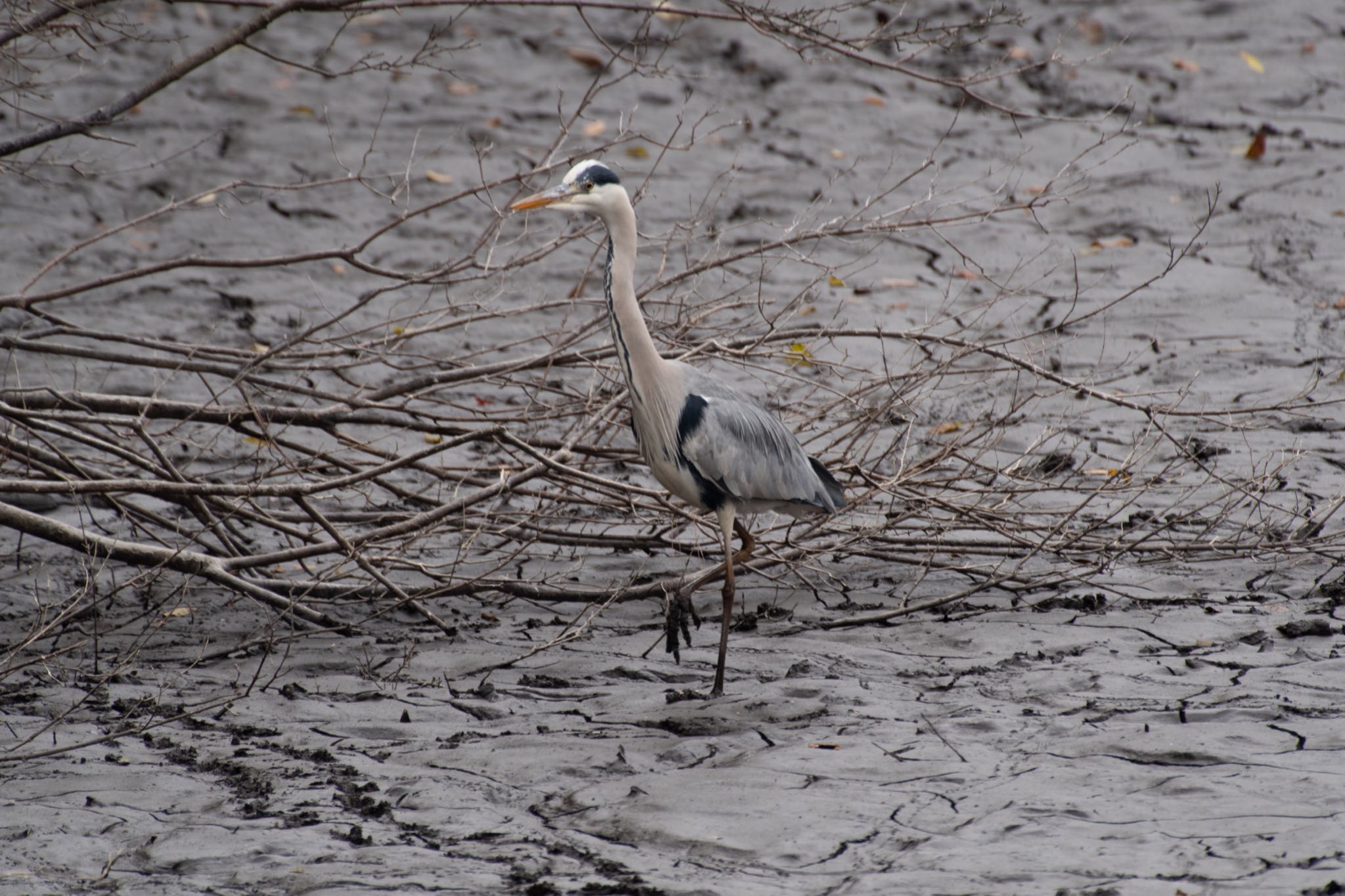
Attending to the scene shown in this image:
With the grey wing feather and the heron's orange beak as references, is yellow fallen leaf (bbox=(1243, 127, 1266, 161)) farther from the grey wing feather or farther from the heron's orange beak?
the heron's orange beak

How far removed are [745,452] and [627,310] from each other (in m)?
0.52

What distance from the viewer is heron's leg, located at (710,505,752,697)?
3.98 m

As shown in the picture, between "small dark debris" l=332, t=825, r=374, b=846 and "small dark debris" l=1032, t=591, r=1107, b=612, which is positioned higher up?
"small dark debris" l=332, t=825, r=374, b=846

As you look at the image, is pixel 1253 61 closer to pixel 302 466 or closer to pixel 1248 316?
pixel 1248 316

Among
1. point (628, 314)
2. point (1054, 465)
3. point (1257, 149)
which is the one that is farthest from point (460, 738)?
point (1257, 149)

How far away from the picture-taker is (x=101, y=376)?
20.7 feet

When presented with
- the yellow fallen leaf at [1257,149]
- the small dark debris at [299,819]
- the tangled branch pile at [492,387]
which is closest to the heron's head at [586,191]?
the tangled branch pile at [492,387]

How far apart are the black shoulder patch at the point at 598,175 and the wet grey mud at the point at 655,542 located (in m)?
0.43

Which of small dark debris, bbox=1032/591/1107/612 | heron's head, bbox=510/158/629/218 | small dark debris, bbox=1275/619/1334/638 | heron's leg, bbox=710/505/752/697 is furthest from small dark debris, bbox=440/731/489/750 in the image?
small dark debris, bbox=1275/619/1334/638

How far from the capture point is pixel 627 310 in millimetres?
4043

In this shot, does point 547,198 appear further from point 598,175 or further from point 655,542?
point 655,542

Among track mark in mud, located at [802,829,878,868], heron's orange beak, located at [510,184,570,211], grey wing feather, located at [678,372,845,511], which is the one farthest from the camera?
grey wing feather, located at [678,372,845,511]

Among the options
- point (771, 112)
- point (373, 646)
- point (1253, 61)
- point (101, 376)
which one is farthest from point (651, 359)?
point (1253, 61)

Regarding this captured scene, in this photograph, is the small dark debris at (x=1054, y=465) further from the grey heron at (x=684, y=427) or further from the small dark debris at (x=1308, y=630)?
the grey heron at (x=684, y=427)
